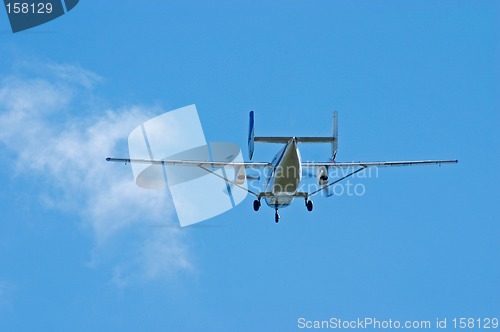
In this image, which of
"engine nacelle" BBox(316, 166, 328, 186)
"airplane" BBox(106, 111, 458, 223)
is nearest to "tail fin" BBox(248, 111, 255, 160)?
"airplane" BBox(106, 111, 458, 223)

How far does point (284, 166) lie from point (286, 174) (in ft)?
3.87

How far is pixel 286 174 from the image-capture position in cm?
5794

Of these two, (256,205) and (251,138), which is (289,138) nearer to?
(251,138)

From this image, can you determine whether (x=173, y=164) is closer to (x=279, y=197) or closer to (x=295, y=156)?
(x=279, y=197)

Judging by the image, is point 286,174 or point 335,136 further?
point 335,136

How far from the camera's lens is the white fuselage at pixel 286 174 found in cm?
5600

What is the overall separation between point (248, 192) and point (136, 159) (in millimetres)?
11098

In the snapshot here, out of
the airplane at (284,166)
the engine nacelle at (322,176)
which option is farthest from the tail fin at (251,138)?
the engine nacelle at (322,176)

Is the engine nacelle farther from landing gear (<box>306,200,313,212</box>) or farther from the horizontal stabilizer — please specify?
the horizontal stabilizer

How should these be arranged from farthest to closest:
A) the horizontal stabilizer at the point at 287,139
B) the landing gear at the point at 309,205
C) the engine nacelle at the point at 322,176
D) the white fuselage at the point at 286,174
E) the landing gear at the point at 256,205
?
the engine nacelle at the point at 322,176, the landing gear at the point at 256,205, the landing gear at the point at 309,205, the horizontal stabilizer at the point at 287,139, the white fuselage at the point at 286,174

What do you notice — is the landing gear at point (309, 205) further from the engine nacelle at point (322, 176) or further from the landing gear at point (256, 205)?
the engine nacelle at point (322, 176)

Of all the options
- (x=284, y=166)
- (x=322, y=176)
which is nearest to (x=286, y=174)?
(x=284, y=166)

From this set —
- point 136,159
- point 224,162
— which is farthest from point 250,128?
point 136,159

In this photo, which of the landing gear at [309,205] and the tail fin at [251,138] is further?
the landing gear at [309,205]
